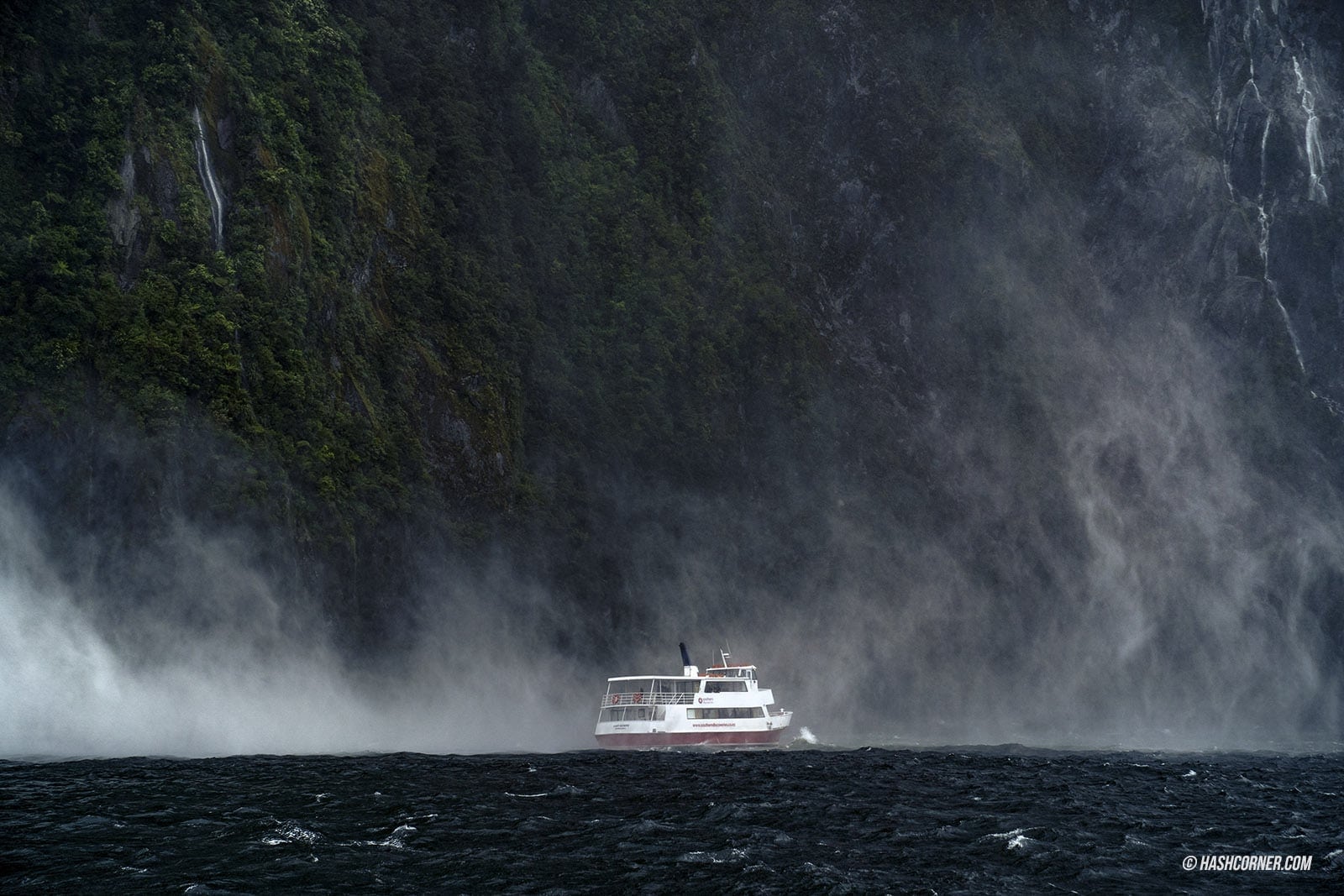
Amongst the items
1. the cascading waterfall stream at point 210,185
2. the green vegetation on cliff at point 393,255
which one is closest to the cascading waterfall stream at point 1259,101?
the green vegetation on cliff at point 393,255

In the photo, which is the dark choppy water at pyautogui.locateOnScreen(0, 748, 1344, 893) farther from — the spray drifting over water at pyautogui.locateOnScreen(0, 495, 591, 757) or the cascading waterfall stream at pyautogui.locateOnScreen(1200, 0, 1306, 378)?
the cascading waterfall stream at pyautogui.locateOnScreen(1200, 0, 1306, 378)

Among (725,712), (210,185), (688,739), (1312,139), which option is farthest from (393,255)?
(1312,139)

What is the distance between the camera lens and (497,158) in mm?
94562

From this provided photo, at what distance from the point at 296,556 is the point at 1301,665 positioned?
263 feet

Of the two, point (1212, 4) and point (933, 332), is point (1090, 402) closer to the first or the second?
point (933, 332)

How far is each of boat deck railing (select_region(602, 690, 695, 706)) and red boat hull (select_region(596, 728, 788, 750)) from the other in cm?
168

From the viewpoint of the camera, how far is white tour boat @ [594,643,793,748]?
65.0 m

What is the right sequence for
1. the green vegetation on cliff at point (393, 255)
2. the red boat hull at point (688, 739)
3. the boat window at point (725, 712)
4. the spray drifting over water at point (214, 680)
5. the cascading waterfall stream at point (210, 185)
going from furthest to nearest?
1. the cascading waterfall stream at point (210, 185)
2. the boat window at point (725, 712)
3. the red boat hull at point (688, 739)
4. the green vegetation on cliff at point (393, 255)
5. the spray drifting over water at point (214, 680)

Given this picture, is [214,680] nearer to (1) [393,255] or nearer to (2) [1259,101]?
(1) [393,255]

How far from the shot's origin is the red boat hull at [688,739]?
6469cm

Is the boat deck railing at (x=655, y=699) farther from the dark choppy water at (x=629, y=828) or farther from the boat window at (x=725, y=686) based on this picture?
the dark choppy water at (x=629, y=828)

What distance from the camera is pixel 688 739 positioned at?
6475cm

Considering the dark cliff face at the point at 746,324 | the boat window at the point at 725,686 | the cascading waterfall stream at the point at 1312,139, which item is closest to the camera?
the dark cliff face at the point at 746,324

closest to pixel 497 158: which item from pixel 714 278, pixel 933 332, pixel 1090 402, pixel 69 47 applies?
pixel 714 278
